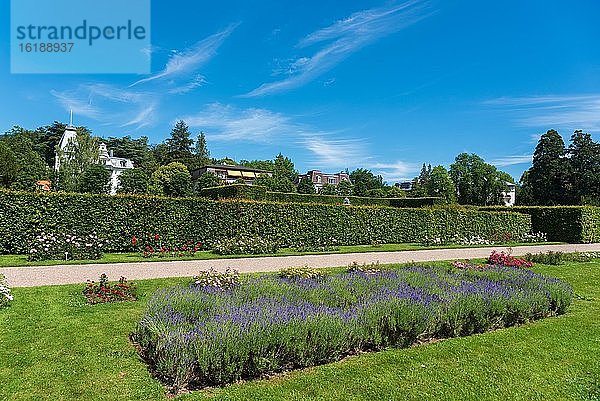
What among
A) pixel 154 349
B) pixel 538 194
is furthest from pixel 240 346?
pixel 538 194

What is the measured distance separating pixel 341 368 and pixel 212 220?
1114 centimetres

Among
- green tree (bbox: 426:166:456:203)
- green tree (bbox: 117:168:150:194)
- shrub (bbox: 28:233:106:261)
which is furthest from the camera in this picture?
green tree (bbox: 426:166:456:203)

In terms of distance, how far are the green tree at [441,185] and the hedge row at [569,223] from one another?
3483cm

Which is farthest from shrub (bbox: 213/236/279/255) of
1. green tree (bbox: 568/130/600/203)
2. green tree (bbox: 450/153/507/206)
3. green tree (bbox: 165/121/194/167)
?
green tree (bbox: 165/121/194/167)

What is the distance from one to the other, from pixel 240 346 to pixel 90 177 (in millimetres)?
31258

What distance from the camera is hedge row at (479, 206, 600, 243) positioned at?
70.7 ft

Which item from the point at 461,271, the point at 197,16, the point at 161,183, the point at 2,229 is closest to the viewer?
the point at 461,271

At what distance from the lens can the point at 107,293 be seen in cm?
667

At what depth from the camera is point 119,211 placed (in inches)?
521

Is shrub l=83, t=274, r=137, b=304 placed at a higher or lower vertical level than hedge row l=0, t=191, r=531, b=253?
lower

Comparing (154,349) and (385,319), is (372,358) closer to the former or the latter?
(385,319)

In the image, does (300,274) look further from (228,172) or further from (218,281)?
(228,172)

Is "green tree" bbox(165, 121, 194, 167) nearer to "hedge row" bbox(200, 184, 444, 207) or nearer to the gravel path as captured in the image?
"hedge row" bbox(200, 184, 444, 207)

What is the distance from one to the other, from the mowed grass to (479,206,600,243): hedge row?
1887cm
